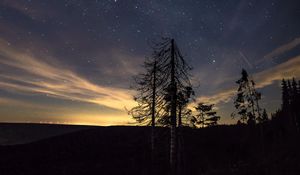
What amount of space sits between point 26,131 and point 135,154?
91.1 feet

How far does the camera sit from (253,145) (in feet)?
121

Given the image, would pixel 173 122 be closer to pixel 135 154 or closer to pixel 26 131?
pixel 135 154

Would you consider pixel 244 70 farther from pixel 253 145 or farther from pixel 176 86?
pixel 176 86

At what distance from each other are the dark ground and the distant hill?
400mm

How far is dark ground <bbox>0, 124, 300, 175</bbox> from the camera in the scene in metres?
21.3

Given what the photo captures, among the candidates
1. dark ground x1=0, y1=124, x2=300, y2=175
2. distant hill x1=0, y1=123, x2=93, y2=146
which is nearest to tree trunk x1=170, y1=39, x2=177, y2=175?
dark ground x1=0, y1=124, x2=300, y2=175

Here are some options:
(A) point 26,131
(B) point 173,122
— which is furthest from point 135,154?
(A) point 26,131

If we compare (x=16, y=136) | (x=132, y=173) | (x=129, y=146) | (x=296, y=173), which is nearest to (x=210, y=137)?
(x=129, y=146)

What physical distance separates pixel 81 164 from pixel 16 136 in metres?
23.1

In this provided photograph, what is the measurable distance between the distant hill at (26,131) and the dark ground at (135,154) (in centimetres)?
40

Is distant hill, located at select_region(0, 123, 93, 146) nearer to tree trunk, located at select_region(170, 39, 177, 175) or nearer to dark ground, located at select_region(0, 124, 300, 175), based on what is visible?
dark ground, located at select_region(0, 124, 300, 175)

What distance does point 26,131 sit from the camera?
46938mm

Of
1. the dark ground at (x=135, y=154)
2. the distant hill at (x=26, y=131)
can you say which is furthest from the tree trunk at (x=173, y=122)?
the distant hill at (x=26, y=131)

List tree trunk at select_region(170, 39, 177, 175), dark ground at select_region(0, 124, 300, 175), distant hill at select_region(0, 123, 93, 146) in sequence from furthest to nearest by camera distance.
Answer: distant hill at select_region(0, 123, 93, 146), dark ground at select_region(0, 124, 300, 175), tree trunk at select_region(170, 39, 177, 175)
